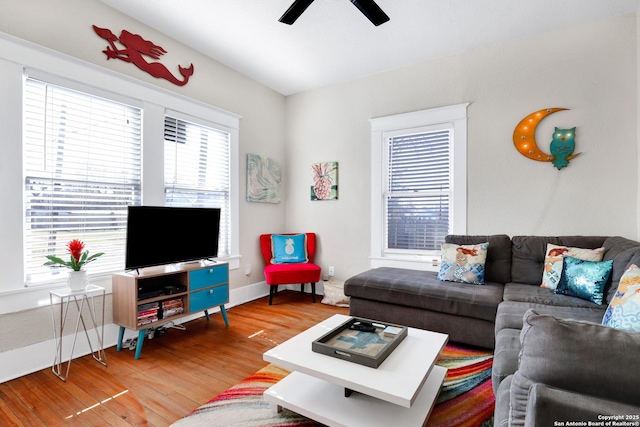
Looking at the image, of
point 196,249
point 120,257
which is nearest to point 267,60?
point 196,249

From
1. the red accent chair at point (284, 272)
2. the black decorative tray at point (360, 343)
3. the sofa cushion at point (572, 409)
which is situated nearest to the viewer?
the sofa cushion at point (572, 409)

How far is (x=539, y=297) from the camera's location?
233 centimetres

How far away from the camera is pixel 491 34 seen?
3.12m

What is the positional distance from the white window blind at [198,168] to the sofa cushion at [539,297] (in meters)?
3.00

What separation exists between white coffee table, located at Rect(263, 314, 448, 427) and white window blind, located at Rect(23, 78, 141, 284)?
1982 millimetres

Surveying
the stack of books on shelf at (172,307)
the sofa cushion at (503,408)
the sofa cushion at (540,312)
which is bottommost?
the stack of books on shelf at (172,307)

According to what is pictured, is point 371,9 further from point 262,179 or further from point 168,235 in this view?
point 262,179

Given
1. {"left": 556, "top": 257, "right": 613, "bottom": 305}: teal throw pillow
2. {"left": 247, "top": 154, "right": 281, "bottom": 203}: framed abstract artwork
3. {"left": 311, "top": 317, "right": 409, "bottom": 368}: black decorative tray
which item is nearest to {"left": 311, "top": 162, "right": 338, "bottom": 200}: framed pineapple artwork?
{"left": 247, "top": 154, "right": 281, "bottom": 203}: framed abstract artwork

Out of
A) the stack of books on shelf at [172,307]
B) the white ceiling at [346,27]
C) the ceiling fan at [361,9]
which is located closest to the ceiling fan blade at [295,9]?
the ceiling fan at [361,9]

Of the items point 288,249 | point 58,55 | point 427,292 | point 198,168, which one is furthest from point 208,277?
point 58,55

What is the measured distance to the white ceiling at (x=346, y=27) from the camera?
105 inches

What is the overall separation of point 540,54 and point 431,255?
2.34 metres

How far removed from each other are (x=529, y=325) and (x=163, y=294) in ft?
8.86

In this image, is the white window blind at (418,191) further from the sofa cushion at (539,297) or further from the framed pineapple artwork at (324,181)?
the sofa cushion at (539,297)
